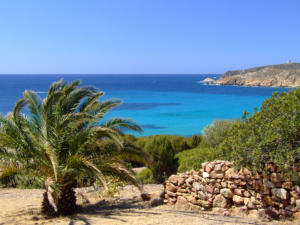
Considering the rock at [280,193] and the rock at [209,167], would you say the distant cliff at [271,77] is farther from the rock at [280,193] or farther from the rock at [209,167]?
the rock at [280,193]

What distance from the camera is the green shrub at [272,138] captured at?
6250mm

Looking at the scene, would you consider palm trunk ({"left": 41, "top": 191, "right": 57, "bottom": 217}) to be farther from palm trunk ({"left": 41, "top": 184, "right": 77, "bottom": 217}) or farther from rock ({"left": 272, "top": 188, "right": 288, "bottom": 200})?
rock ({"left": 272, "top": 188, "right": 288, "bottom": 200})

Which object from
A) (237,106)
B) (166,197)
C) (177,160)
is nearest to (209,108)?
(237,106)

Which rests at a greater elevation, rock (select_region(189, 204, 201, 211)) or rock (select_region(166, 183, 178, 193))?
rock (select_region(166, 183, 178, 193))

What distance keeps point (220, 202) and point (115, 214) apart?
252cm

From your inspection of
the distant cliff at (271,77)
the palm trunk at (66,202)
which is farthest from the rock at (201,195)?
the distant cliff at (271,77)

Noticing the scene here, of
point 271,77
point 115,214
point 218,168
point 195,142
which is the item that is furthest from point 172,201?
point 271,77

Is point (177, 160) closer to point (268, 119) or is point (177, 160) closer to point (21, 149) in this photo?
point (268, 119)

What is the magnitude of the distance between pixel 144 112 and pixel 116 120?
4174 centimetres

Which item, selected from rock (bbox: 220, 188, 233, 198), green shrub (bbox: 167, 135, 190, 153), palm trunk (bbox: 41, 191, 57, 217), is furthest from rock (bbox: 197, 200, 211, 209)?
green shrub (bbox: 167, 135, 190, 153)

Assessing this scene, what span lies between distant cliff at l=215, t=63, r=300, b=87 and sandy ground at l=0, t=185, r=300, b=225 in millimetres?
89482

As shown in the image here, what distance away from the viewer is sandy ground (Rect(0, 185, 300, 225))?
624 centimetres

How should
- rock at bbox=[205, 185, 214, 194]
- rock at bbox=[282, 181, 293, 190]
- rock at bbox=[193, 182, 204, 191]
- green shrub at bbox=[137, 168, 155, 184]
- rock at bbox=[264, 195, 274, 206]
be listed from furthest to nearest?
green shrub at bbox=[137, 168, 155, 184], rock at bbox=[193, 182, 204, 191], rock at bbox=[205, 185, 214, 194], rock at bbox=[264, 195, 274, 206], rock at bbox=[282, 181, 293, 190]

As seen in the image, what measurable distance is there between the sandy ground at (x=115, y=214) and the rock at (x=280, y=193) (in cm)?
51
